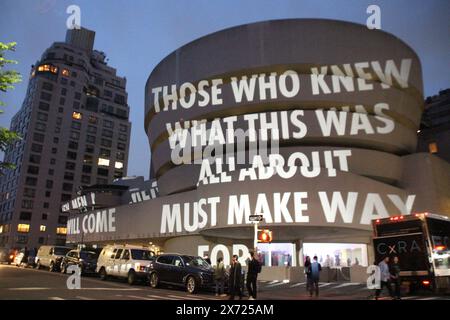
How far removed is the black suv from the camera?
18.4 m

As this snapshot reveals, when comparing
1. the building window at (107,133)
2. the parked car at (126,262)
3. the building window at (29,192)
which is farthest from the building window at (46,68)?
the parked car at (126,262)

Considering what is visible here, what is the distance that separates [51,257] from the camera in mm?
32281

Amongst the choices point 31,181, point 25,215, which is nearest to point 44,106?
point 31,181

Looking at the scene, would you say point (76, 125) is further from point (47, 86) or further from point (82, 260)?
point (82, 260)

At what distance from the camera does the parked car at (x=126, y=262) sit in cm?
2145

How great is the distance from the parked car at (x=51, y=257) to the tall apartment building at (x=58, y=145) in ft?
204

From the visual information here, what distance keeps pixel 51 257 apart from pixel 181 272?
18.1 meters

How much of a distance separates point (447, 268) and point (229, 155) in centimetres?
2349

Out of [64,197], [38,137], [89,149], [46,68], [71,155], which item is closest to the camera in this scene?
[38,137]

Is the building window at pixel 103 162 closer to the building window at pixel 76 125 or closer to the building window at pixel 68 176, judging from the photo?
the building window at pixel 68 176

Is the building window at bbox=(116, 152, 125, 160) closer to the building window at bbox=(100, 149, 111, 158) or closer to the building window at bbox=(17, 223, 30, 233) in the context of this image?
the building window at bbox=(100, 149, 111, 158)

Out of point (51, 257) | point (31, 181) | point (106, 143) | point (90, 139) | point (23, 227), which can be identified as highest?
point (90, 139)

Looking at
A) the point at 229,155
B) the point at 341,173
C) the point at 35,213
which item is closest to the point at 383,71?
the point at 341,173
